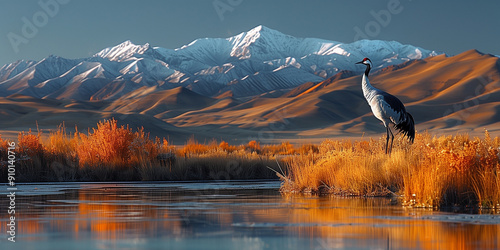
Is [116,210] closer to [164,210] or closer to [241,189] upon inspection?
[164,210]

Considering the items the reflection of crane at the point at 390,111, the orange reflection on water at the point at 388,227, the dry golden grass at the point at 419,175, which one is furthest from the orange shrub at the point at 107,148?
the orange reflection on water at the point at 388,227

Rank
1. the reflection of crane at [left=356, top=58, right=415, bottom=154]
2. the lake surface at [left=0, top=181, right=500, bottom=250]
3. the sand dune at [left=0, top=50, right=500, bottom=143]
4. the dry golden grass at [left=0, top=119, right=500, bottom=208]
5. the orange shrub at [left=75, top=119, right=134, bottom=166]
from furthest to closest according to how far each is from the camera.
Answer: the sand dune at [left=0, top=50, right=500, bottom=143] → the orange shrub at [left=75, top=119, right=134, bottom=166] → the reflection of crane at [left=356, top=58, right=415, bottom=154] → the dry golden grass at [left=0, top=119, right=500, bottom=208] → the lake surface at [left=0, top=181, right=500, bottom=250]

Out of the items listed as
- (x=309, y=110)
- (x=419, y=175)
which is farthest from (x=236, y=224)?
(x=309, y=110)

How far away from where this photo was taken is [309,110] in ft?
474

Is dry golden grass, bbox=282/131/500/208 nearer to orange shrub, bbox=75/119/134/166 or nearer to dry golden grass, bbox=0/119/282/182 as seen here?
dry golden grass, bbox=0/119/282/182

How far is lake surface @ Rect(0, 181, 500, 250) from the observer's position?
8.98 m

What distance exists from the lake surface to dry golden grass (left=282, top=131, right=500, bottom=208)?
78cm

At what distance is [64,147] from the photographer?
2669 centimetres

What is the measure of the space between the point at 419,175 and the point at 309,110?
13061 cm

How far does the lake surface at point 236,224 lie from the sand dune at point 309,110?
7179 centimetres

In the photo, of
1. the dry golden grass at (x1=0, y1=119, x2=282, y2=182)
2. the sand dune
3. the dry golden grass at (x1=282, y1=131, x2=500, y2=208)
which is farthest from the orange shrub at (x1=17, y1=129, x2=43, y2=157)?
the sand dune

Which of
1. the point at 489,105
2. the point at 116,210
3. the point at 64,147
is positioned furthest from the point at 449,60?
the point at 116,210

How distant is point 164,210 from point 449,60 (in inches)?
7201

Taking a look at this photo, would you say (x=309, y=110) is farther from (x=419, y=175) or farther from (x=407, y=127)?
(x=419, y=175)
